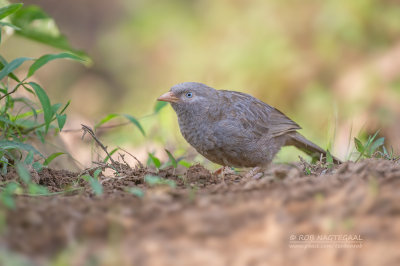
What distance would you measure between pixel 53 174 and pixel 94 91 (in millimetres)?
8328

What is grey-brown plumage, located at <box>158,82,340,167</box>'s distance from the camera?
186 inches

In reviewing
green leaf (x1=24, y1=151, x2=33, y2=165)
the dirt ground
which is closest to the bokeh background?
green leaf (x1=24, y1=151, x2=33, y2=165)

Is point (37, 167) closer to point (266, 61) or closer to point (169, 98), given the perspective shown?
point (169, 98)

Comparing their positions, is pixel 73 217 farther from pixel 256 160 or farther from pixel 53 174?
pixel 256 160

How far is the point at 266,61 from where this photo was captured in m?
9.12

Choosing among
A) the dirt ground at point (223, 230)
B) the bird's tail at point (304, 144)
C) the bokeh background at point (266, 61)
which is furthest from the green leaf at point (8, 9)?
the bird's tail at point (304, 144)

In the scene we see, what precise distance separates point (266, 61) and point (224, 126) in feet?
15.2

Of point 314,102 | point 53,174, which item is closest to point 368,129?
point 314,102

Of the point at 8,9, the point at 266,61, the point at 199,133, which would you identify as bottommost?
the point at 199,133

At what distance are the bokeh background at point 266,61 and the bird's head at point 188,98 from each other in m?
1.41

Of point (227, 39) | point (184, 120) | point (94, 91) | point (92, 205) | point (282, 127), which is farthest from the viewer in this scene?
point (94, 91)

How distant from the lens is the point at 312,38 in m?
9.10

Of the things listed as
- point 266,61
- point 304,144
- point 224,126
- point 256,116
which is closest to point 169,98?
point 224,126

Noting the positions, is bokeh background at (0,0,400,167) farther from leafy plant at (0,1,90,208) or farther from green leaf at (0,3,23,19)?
green leaf at (0,3,23,19)
